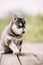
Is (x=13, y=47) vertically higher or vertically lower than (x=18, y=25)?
lower

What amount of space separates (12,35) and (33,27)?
23 centimetres

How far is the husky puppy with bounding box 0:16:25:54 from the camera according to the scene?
1.75 m

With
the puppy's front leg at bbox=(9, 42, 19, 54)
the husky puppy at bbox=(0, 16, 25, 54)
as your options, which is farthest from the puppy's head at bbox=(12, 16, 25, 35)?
the puppy's front leg at bbox=(9, 42, 19, 54)

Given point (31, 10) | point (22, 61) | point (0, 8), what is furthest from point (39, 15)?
point (22, 61)

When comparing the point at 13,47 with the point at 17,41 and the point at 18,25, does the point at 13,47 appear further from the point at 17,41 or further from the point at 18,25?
the point at 18,25

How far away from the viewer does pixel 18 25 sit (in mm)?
1746

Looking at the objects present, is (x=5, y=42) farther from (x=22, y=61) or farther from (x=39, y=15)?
(x=39, y=15)

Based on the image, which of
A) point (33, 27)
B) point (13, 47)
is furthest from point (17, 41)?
point (33, 27)

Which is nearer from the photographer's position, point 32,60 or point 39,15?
point 32,60

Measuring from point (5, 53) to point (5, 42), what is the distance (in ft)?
0.33

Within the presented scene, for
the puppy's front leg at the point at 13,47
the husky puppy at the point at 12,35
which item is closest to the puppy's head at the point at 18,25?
the husky puppy at the point at 12,35

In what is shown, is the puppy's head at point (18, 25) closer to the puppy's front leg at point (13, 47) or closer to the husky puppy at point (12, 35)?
the husky puppy at point (12, 35)

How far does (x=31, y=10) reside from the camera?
72.8 inches

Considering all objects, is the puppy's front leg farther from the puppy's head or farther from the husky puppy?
the puppy's head
